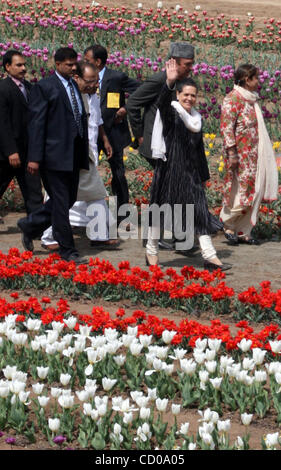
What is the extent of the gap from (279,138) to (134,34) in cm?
580

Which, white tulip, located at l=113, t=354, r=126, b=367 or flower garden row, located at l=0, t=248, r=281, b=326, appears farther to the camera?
flower garden row, located at l=0, t=248, r=281, b=326

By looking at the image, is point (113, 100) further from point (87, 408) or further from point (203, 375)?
point (87, 408)

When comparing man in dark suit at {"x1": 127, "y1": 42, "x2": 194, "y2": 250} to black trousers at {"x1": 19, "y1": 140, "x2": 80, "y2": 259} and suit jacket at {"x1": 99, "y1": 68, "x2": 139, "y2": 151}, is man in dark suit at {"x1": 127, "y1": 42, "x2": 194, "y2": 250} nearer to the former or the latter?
black trousers at {"x1": 19, "y1": 140, "x2": 80, "y2": 259}

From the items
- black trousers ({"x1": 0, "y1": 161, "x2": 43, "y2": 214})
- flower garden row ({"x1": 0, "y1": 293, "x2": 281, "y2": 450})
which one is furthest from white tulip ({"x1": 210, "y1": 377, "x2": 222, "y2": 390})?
black trousers ({"x1": 0, "y1": 161, "x2": 43, "y2": 214})

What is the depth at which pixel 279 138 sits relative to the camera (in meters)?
12.3

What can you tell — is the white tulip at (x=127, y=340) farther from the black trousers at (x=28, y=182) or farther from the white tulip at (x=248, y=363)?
the black trousers at (x=28, y=182)

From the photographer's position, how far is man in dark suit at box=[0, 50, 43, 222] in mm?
8961

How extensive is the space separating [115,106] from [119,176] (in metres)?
0.68

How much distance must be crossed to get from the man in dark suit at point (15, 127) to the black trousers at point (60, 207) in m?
0.69

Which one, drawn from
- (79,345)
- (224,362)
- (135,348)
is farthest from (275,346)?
(79,345)

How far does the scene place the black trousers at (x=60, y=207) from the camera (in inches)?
324

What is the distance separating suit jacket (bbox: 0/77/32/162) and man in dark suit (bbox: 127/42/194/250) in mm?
1173
